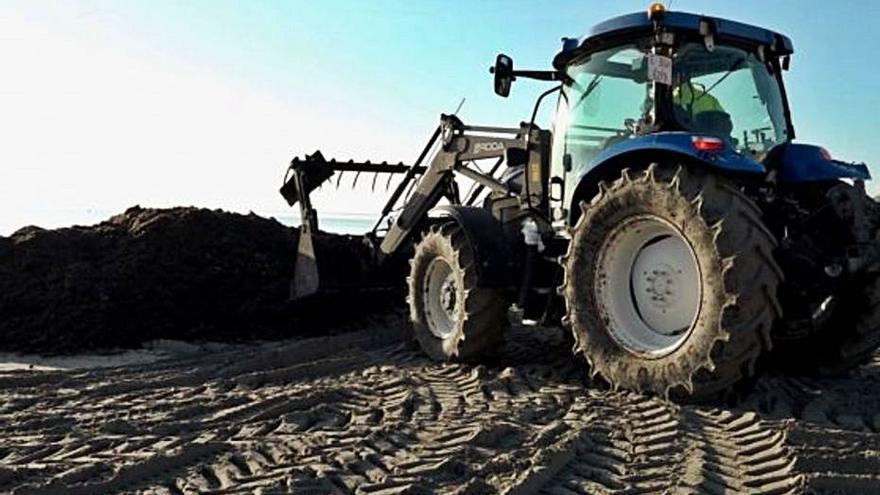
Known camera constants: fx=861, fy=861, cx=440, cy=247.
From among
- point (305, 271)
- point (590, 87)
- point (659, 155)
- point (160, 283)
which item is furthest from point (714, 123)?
point (160, 283)

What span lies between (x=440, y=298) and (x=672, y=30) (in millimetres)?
2815

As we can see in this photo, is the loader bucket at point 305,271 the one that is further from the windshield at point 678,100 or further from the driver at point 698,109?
the driver at point 698,109

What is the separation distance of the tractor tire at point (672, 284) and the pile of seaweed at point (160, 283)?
12.0 ft

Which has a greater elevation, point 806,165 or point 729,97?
point 729,97

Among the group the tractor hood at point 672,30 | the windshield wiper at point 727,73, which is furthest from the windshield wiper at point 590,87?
the windshield wiper at point 727,73

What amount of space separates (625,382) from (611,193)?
1120mm

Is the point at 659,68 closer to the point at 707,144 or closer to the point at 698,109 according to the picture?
the point at 698,109

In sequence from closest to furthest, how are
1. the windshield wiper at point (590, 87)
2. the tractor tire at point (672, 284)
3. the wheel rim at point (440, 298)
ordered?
the tractor tire at point (672, 284)
the windshield wiper at point (590, 87)
the wheel rim at point (440, 298)

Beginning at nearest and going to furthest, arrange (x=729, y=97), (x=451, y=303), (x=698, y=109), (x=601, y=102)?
1. (x=698, y=109)
2. (x=729, y=97)
3. (x=601, y=102)
4. (x=451, y=303)

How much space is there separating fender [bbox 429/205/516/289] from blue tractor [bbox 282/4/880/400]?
1cm

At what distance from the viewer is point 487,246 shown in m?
6.40

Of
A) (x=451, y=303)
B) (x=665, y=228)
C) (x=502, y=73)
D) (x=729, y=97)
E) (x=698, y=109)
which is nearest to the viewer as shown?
(x=665, y=228)

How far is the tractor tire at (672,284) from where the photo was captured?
4.47 m

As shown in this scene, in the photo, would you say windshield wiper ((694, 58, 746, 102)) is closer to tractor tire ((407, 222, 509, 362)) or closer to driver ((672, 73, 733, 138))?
driver ((672, 73, 733, 138))
